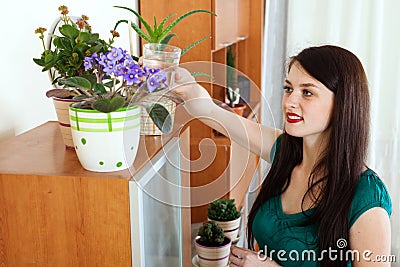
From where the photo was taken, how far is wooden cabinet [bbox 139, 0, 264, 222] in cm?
140

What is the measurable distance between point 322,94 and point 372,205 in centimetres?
31

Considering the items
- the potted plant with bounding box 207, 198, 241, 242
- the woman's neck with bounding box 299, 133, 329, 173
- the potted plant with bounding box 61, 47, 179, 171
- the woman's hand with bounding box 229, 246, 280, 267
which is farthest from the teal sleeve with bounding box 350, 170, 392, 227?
the potted plant with bounding box 207, 198, 241, 242

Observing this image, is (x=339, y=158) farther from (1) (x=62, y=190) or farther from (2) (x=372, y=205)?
(1) (x=62, y=190)

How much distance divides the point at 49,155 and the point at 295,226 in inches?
26.6

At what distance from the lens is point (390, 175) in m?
3.03

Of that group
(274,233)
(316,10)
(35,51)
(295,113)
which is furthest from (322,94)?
(316,10)

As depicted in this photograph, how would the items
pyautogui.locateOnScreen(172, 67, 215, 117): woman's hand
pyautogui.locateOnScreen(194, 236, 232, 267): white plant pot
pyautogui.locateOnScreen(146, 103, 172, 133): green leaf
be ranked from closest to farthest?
pyautogui.locateOnScreen(146, 103, 172, 133): green leaf, pyautogui.locateOnScreen(172, 67, 215, 117): woman's hand, pyautogui.locateOnScreen(194, 236, 232, 267): white plant pot

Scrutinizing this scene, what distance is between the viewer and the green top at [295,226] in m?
1.41

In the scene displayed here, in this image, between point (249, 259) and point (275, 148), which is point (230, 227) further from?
point (249, 259)

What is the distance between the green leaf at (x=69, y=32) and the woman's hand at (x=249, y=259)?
75cm

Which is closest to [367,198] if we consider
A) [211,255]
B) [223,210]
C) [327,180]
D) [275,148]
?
[327,180]

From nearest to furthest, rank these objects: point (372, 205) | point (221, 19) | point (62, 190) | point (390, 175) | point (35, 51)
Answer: point (62, 190) < point (372, 205) < point (35, 51) < point (221, 19) < point (390, 175)

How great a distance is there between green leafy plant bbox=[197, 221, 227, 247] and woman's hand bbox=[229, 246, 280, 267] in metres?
0.61

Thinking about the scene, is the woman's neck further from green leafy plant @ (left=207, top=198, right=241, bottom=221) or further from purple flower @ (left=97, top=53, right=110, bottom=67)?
green leafy plant @ (left=207, top=198, right=241, bottom=221)
